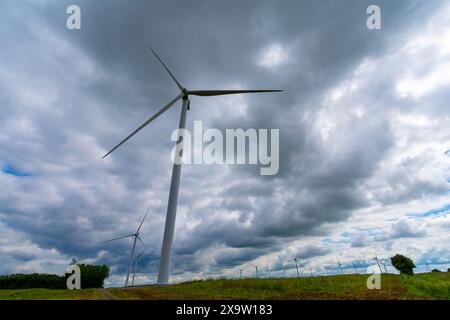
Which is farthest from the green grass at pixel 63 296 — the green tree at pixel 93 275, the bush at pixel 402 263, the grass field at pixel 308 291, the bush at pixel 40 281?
the green tree at pixel 93 275

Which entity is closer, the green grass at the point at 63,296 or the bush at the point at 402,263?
the green grass at the point at 63,296

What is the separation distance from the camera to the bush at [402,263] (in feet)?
254

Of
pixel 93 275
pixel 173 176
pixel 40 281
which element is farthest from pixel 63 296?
pixel 93 275

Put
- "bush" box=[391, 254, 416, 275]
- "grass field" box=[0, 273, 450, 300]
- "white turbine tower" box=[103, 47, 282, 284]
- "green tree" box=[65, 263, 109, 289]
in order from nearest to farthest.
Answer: "grass field" box=[0, 273, 450, 300] → "white turbine tower" box=[103, 47, 282, 284] → "bush" box=[391, 254, 416, 275] → "green tree" box=[65, 263, 109, 289]

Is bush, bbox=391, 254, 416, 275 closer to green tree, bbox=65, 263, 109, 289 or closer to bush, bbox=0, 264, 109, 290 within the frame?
bush, bbox=0, 264, 109, 290

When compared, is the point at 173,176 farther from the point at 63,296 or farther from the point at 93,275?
the point at 93,275

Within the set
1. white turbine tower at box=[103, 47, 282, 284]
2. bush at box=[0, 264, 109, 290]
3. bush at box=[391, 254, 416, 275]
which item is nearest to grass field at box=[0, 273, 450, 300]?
white turbine tower at box=[103, 47, 282, 284]

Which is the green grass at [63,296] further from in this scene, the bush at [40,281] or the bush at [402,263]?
the bush at [40,281]

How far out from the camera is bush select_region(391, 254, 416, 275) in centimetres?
7750

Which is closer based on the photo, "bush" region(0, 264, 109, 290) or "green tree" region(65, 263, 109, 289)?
"bush" region(0, 264, 109, 290)

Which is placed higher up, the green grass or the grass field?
the grass field

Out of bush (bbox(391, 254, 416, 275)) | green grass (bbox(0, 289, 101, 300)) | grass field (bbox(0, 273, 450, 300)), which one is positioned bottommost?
green grass (bbox(0, 289, 101, 300))
